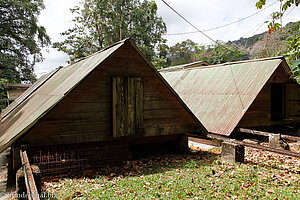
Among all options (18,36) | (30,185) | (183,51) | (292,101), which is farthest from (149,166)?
(183,51)

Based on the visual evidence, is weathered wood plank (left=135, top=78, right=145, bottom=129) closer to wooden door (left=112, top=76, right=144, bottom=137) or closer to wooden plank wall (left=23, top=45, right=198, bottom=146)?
wooden door (left=112, top=76, right=144, bottom=137)

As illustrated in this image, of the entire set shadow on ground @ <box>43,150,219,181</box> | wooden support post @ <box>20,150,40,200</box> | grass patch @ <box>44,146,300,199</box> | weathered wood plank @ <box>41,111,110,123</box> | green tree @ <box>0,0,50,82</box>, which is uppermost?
green tree @ <box>0,0,50,82</box>

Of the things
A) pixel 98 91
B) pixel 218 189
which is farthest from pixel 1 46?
pixel 218 189

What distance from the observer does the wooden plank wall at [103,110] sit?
640 centimetres

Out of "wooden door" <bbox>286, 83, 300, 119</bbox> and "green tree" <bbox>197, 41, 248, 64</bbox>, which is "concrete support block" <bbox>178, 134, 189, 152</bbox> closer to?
"wooden door" <bbox>286, 83, 300, 119</bbox>

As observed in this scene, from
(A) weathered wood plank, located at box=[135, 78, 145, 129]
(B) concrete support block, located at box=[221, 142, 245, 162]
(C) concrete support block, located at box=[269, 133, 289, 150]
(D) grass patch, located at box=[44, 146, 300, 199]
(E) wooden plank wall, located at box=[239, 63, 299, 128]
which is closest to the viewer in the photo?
(D) grass patch, located at box=[44, 146, 300, 199]

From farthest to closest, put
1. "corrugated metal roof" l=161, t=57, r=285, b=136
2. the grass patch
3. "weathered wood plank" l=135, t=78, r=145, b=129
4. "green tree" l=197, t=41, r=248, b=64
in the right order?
"green tree" l=197, t=41, r=248, b=64 → "corrugated metal roof" l=161, t=57, r=285, b=136 → "weathered wood plank" l=135, t=78, r=145, b=129 → the grass patch

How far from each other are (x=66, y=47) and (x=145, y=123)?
26133mm

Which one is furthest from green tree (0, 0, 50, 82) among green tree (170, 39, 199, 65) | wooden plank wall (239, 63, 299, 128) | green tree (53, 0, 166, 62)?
green tree (170, 39, 199, 65)

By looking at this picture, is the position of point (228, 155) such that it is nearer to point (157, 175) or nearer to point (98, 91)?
point (157, 175)

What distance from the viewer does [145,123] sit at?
7.70 m

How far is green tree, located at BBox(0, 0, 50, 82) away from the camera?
21.8 metres

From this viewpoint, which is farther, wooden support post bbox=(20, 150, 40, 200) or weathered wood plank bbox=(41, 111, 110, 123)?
weathered wood plank bbox=(41, 111, 110, 123)

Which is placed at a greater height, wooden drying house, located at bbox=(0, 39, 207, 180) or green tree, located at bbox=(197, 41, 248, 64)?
green tree, located at bbox=(197, 41, 248, 64)
